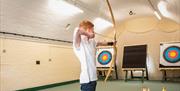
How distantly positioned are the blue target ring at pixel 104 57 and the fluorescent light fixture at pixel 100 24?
862mm

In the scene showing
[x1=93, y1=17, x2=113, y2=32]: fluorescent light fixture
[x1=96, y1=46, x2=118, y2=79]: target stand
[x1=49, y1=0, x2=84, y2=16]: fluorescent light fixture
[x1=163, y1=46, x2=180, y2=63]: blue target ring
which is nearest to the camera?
[x1=49, y1=0, x2=84, y2=16]: fluorescent light fixture

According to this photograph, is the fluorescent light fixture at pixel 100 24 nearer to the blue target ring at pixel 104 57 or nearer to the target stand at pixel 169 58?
the blue target ring at pixel 104 57

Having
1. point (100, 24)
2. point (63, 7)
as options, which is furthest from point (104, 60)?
point (63, 7)

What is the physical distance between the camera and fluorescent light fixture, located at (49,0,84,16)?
4161 mm

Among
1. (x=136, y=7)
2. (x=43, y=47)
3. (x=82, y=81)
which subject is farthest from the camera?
(x=136, y=7)

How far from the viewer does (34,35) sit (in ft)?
15.1

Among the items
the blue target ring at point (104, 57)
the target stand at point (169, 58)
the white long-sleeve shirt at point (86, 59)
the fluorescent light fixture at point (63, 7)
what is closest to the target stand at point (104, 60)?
the blue target ring at point (104, 57)

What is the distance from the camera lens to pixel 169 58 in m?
6.09

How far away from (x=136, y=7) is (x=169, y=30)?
5.22 feet

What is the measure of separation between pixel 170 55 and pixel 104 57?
2204mm

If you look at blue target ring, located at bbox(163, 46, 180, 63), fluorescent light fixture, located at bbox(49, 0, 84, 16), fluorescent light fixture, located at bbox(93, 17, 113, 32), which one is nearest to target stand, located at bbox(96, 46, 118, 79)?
fluorescent light fixture, located at bbox(93, 17, 113, 32)

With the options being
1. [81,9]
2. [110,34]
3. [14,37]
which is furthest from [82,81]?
[110,34]

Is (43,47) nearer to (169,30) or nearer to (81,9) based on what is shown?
(81,9)

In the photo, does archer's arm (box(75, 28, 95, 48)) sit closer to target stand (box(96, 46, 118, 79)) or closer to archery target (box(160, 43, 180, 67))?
archery target (box(160, 43, 180, 67))
